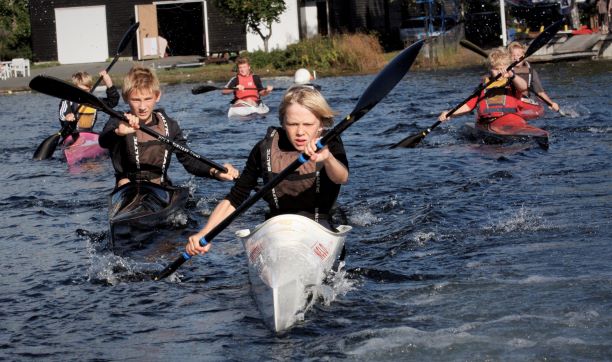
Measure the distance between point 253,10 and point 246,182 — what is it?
29916mm

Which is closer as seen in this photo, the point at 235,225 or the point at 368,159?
the point at 235,225

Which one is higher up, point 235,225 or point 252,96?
point 252,96

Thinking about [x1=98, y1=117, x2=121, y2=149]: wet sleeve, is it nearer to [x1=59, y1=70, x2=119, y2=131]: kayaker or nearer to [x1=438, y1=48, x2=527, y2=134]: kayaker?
[x1=59, y1=70, x2=119, y2=131]: kayaker

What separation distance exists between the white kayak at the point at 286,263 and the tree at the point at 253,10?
29971 mm

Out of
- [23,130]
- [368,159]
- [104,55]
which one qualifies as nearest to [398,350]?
[368,159]

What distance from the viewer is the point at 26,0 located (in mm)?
46250

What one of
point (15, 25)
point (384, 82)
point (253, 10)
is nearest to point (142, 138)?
point (384, 82)

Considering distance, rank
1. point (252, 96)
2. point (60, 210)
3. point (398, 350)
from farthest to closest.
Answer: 1. point (252, 96)
2. point (60, 210)
3. point (398, 350)

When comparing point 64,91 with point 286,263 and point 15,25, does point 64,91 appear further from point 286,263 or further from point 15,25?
point 15,25

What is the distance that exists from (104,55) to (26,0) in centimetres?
665

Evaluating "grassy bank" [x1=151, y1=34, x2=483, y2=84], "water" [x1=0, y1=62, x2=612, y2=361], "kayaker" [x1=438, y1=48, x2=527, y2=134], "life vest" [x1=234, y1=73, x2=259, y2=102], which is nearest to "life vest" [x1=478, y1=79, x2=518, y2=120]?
"kayaker" [x1=438, y1=48, x2=527, y2=134]

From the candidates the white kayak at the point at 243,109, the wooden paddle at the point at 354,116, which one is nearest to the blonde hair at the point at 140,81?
the wooden paddle at the point at 354,116

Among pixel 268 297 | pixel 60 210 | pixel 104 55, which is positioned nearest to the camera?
pixel 268 297

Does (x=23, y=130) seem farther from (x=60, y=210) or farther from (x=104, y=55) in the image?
(x=104, y=55)
